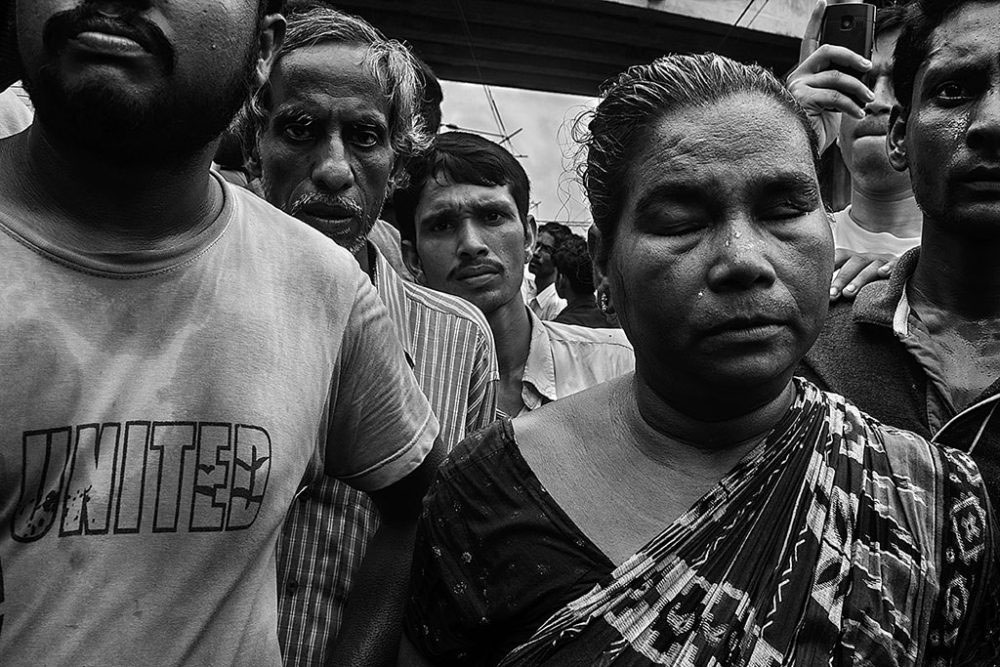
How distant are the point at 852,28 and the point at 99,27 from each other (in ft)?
6.61

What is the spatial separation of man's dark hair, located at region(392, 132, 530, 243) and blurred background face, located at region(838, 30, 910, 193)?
116 cm

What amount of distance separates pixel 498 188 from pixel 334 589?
1714 millimetres

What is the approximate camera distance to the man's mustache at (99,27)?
4.25 ft

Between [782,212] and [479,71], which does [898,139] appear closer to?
[782,212]

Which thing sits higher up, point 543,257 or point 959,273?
point 959,273

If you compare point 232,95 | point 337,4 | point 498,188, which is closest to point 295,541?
point 232,95

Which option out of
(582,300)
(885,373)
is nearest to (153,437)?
(885,373)

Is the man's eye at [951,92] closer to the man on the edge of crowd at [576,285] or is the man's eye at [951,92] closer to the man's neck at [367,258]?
the man's neck at [367,258]

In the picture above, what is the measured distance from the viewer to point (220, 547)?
1.36m

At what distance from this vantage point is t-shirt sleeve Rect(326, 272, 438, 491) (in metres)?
1.61

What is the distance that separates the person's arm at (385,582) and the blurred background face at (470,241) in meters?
1.46

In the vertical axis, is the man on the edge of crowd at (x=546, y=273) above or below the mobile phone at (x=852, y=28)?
below

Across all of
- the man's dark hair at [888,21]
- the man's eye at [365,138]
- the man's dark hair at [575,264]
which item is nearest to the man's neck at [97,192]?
the man's eye at [365,138]

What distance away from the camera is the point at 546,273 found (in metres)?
8.13
